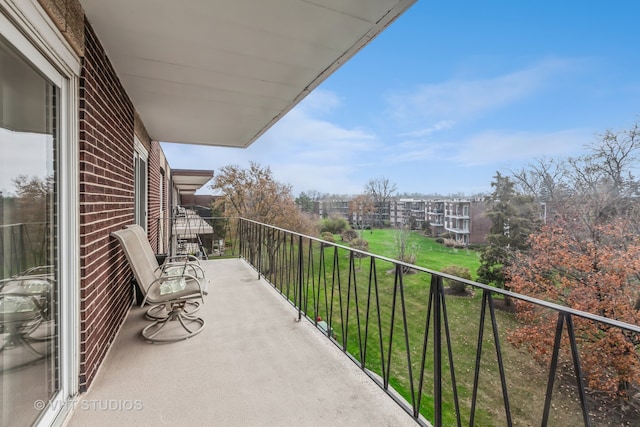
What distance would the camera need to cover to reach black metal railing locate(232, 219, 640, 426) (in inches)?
46.8

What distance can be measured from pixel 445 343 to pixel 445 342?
1.28 meters

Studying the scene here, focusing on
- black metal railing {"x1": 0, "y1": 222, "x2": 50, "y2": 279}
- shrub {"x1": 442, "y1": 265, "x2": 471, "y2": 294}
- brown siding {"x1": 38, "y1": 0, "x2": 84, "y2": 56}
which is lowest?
shrub {"x1": 442, "y1": 265, "x2": 471, "y2": 294}

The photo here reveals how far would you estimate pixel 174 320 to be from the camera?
282cm

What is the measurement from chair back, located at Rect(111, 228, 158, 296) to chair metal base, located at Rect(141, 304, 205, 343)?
0.40 m

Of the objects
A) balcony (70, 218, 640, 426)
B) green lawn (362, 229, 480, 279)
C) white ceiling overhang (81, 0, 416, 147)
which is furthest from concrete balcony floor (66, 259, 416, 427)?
green lawn (362, 229, 480, 279)

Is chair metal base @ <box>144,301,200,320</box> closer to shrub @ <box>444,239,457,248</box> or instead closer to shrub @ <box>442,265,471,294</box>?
shrub @ <box>442,265,471,294</box>

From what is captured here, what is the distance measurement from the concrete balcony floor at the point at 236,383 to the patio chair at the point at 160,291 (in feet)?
0.35

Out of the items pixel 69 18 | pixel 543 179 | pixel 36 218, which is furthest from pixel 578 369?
pixel 543 179

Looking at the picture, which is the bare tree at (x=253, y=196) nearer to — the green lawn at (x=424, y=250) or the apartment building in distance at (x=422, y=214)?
the apartment building in distance at (x=422, y=214)

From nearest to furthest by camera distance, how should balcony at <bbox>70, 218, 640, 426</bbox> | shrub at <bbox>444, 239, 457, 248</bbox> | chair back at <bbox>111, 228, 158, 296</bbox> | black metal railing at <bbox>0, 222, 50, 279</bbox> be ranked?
black metal railing at <bbox>0, 222, 50, 279</bbox> → balcony at <bbox>70, 218, 640, 426</bbox> → chair back at <bbox>111, 228, 158, 296</bbox> → shrub at <bbox>444, 239, 457, 248</bbox>

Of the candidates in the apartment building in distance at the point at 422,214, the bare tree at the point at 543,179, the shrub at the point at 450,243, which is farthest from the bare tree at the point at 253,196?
the bare tree at the point at 543,179

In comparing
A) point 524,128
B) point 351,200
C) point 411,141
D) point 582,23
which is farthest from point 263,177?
point 411,141

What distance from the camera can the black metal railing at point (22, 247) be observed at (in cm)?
105

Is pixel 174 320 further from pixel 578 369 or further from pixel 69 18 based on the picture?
pixel 578 369
